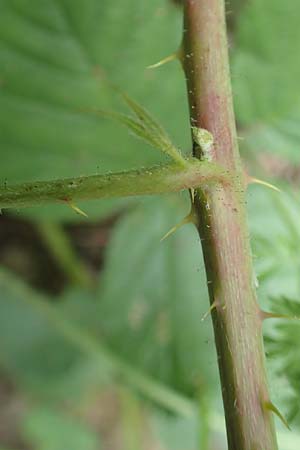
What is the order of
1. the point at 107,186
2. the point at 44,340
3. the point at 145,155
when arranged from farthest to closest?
the point at 44,340 < the point at 145,155 < the point at 107,186

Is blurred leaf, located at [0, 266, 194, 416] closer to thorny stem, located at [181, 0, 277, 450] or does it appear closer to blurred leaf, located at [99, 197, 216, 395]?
blurred leaf, located at [99, 197, 216, 395]

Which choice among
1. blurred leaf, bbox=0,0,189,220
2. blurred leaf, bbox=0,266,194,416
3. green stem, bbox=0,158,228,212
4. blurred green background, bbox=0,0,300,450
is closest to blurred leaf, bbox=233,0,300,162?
blurred green background, bbox=0,0,300,450

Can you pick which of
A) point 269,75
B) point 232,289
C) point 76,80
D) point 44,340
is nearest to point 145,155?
point 76,80

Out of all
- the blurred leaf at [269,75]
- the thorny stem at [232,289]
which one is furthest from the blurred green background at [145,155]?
the thorny stem at [232,289]

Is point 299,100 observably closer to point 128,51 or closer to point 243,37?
point 243,37

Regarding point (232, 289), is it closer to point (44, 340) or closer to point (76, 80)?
point (76, 80)

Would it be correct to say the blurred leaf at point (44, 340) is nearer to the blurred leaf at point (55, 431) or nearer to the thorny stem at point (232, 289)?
the blurred leaf at point (55, 431)
